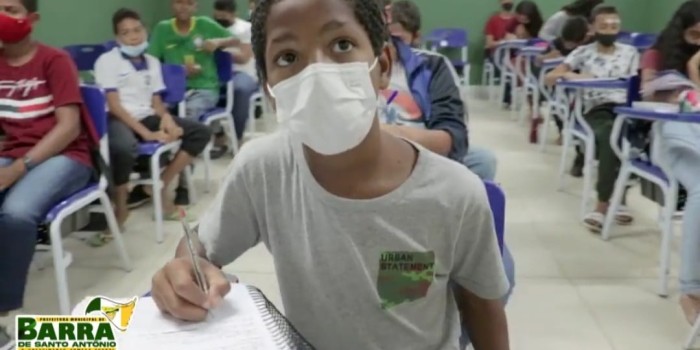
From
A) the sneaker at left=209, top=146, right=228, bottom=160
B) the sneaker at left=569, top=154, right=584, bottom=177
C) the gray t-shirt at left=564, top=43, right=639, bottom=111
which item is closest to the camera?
the gray t-shirt at left=564, top=43, right=639, bottom=111

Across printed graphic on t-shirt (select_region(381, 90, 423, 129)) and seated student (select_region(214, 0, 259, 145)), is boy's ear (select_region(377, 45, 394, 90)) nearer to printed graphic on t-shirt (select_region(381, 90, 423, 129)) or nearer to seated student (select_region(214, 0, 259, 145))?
printed graphic on t-shirt (select_region(381, 90, 423, 129))

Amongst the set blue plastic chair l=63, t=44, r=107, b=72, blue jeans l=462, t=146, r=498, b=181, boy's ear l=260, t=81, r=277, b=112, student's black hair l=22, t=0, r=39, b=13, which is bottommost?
blue jeans l=462, t=146, r=498, b=181

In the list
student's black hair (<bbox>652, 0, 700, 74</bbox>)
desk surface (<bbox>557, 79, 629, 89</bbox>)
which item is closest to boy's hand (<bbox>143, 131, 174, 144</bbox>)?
desk surface (<bbox>557, 79, 629, 89</bbox>)

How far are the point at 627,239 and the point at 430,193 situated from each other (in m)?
2.68

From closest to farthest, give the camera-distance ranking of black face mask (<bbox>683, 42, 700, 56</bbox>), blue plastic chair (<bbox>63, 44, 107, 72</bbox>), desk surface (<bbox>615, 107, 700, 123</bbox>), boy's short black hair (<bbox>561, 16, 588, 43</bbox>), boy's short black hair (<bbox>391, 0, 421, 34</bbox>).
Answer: desk surface (<bbox>615, 107, 700, 123</bbox>), boy's short black hair (<bbox>391, 0, 421, 34</bbox>), black face mask (<bbox>683, 42, 700, 56</bbox>), blue plastic chair (<bbox>63, 44, 107, 72</bbox>), boy's short black hair (<bbox>561, 16, 588, 43</bbox>)

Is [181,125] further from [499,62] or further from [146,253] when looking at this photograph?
[499,62]

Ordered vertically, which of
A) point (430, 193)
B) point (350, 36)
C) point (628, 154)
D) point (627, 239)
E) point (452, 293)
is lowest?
point (627, 239)

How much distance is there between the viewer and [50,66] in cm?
234

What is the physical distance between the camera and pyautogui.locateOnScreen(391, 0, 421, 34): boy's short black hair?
2291 millimetres

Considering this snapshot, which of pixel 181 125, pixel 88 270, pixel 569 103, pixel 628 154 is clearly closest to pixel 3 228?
pixel 88 270

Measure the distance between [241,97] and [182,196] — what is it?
1206 millimetres

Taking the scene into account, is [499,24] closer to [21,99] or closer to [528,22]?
[528,22]

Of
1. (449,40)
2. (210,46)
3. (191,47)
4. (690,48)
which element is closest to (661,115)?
(690,48)

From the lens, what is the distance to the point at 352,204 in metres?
0.88
